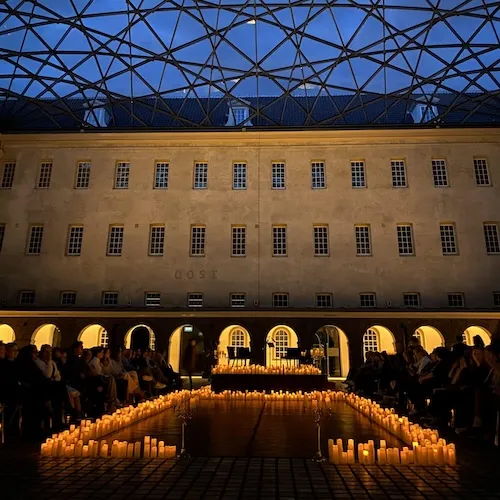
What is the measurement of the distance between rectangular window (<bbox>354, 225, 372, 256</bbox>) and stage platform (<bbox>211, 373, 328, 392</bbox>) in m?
14.7

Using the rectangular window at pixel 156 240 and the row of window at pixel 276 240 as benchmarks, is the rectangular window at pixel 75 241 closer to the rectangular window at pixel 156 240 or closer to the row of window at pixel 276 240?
the row of window at pixel 276 240

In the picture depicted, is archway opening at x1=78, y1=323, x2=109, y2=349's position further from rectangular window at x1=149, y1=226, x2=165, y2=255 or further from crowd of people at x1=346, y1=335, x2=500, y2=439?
crowd of people at x1=346, y1=335, x2=500, y2=439

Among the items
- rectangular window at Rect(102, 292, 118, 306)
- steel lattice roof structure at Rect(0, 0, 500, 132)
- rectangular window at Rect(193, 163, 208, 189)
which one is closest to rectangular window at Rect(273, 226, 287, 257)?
rectangular window at Rect(193, 163, 208, 189)

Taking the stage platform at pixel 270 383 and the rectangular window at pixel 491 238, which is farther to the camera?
the rectangular window at pixel 491 238

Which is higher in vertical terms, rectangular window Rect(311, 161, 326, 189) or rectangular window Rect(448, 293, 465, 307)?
rectangular window Rect(311, 161, 326, 189)

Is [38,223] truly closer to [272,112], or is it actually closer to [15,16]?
[15,16]

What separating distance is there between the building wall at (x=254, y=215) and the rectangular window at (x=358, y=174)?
464mm

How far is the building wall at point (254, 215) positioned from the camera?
29.8m

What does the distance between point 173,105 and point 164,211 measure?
10375mm

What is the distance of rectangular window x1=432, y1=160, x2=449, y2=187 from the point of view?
31.5 m

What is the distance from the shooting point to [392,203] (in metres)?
31.1

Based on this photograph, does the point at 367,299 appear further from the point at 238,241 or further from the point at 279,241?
the point at 238,241

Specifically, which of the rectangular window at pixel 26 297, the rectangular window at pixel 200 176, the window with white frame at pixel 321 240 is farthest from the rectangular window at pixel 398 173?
the rectangular window at pixel 26 297

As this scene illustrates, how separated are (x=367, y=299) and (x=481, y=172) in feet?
43.6
